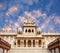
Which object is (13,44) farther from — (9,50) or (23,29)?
(9,50)

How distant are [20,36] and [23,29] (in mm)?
5617

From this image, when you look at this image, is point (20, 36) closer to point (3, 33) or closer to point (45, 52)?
point (3, 33)

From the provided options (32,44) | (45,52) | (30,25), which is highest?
(30,25)

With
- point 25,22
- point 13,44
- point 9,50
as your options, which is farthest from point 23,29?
point 9,50

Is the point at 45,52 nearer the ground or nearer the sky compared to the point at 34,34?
nearer the ground

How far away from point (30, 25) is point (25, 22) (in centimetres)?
235

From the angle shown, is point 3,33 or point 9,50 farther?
point 3,33

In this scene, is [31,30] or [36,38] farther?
[31,30]

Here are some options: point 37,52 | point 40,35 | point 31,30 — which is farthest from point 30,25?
point 37,52

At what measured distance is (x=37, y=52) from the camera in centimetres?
2923

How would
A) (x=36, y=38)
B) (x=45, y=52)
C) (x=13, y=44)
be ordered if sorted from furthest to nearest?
(x=13, y=44), (x=36, y=38), (x=45, y=52)

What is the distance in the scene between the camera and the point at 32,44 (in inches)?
2116

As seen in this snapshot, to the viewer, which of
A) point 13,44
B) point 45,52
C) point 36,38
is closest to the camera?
point 45,52

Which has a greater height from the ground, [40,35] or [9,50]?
[40,35]
